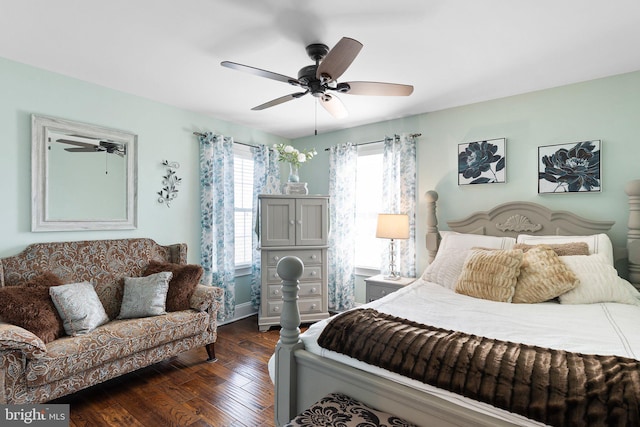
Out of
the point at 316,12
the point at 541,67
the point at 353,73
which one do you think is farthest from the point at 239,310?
the point at 541,67

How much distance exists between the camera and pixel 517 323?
A: 1.72 metres

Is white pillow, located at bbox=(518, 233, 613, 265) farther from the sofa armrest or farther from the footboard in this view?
the sofa armrest

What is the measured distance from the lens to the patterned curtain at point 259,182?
423 cm

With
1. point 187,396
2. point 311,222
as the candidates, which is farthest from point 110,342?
point 311,222

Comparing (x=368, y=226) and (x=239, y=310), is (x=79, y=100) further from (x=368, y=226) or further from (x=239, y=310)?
(x=368, y=226)

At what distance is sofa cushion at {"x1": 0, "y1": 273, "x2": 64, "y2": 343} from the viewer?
206 centimetres

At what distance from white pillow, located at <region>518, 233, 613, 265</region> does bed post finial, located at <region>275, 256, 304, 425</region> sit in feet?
6.73

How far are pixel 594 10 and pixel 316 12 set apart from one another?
1598 mm

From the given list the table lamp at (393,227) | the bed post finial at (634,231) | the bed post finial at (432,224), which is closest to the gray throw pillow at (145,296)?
the table lamp at (393,227)

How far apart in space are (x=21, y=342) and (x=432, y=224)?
3.41 metres

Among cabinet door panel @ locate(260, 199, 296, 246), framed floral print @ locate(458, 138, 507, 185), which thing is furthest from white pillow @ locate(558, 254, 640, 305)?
cabinet door panel @ locate(260, 199, 296, 246)

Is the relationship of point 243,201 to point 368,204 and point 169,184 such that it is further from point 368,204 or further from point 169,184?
point 368,204

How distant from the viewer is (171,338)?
2582 millimetres

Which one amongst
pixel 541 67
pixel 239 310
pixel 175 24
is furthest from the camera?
pixel 239 310
